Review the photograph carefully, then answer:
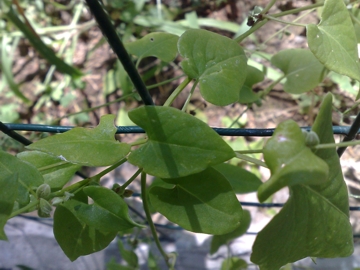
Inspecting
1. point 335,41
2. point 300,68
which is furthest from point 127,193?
point 300,68

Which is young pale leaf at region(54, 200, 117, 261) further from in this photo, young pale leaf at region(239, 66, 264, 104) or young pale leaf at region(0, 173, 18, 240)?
young pale leaf at region(239, 66, 264, 104)

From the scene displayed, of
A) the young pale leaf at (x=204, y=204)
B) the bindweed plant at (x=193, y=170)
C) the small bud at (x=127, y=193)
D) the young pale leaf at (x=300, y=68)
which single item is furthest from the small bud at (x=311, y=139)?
the young pale leaf at (x=300, y=68)

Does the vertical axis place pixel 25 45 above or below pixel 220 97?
below

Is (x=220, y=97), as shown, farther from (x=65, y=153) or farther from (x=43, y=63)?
(x=43, y=63)

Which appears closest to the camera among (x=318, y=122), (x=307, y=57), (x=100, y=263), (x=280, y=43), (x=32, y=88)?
(x=318, y=122)

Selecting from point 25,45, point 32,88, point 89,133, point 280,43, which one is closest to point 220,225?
point 89,133

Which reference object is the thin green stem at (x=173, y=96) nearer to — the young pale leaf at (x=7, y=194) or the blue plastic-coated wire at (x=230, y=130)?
the blue plastic-coated wire at (x=230, y=130)

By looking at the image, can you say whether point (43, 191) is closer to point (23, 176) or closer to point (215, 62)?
point (23, 176)
